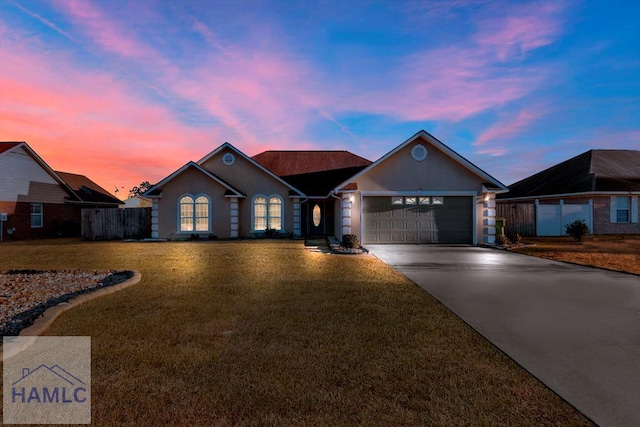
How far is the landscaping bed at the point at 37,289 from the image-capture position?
18.2 feet

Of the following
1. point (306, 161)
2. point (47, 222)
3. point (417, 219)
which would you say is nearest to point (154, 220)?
point (47, 222)

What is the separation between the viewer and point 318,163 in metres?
27.1

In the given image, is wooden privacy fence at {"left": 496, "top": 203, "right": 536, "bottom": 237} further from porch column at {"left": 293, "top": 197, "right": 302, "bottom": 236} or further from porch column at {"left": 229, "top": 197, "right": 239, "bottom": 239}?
porch column at {"left": 229, "top": 197, "right": 239, "bottom": 239}

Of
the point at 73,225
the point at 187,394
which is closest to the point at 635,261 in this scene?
the point at 187,394

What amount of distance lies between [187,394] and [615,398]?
428cm

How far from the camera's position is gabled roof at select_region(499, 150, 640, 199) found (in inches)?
874

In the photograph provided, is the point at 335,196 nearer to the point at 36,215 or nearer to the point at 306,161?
the point at 306,161

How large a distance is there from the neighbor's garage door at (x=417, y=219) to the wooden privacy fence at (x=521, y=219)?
25.7ft

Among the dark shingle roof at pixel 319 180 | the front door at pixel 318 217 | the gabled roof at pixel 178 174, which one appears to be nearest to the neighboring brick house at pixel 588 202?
the dark shingle roof at pixel 319 180

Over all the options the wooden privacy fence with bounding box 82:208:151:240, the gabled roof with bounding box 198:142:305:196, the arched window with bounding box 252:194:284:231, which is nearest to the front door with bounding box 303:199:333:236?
the gabled roof with bounding box 198:142:305:196

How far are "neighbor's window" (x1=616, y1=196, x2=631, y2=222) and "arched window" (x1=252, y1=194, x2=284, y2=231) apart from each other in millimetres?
23002

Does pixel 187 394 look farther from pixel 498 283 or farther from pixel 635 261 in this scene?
pixel 635 261

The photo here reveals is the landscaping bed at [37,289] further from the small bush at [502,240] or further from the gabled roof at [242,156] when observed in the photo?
the small bush at [502,240]

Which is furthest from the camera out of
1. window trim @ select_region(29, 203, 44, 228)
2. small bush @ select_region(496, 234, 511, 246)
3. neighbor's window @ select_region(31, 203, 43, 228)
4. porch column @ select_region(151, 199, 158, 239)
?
neighbor's window @ select_region(31, 203, 43, 228)
